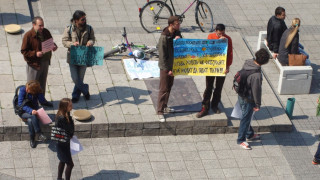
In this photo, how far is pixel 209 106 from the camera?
12.1 metres

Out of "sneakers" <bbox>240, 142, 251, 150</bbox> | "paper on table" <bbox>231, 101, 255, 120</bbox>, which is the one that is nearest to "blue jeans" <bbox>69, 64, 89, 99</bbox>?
"paper on table" <bbox>231, 101, 255, 120</bbox>

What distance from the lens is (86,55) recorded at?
11602 mm

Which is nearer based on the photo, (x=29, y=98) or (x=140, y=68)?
(x=29, y=98)

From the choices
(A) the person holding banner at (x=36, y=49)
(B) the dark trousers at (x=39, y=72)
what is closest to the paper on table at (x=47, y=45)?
(A) the person holding banner at (x=36, y=49)

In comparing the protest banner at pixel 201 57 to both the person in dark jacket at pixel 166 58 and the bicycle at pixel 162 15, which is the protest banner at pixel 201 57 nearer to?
the person in dark jacket at pixel 166 58

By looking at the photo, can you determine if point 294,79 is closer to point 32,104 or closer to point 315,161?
point 315,161

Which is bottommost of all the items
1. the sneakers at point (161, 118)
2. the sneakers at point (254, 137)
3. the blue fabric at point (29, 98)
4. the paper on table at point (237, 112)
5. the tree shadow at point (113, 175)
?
the tree shadow at point (113, 175)

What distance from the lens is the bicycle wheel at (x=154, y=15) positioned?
15.5 meters

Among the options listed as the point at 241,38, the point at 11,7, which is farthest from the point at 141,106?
the point at 11,7

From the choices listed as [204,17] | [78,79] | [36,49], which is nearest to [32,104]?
[36,49]

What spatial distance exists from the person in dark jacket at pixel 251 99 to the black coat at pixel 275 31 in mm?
2606

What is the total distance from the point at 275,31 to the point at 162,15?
10.9 feet

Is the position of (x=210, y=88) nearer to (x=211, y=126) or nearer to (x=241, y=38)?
(x=211, y=126)

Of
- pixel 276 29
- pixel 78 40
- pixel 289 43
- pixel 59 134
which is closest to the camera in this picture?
pixel 59 134
